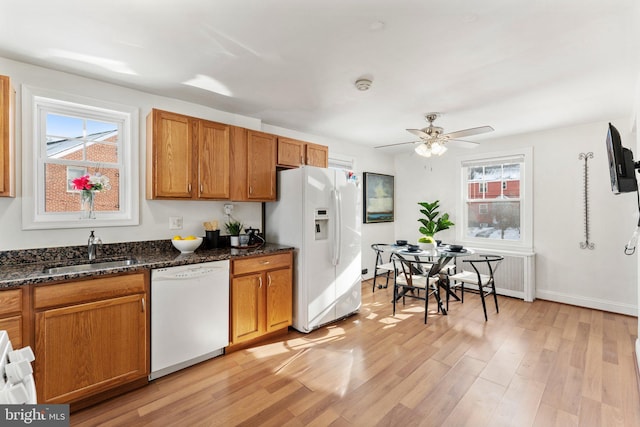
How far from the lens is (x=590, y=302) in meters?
3.95

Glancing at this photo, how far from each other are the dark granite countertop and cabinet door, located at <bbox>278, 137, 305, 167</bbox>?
107cm

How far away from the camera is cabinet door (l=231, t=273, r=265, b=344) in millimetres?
2807

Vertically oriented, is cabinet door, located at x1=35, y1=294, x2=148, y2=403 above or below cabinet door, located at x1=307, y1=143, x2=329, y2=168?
below

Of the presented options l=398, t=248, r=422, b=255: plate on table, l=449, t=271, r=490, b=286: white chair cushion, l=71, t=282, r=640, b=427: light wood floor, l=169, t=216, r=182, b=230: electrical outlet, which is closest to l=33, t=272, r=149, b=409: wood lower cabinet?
l=71, t=282, r=640, b=427: light wood floor

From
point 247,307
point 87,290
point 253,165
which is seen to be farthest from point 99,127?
point 247,307

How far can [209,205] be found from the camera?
3.32 m

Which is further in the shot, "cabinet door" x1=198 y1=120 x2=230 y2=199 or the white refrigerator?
the white refrigerator

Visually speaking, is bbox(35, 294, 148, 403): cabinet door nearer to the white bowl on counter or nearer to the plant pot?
the white bowl on counter

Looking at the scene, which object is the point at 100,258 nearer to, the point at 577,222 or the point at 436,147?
the point at 436,147

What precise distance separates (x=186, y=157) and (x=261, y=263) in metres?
1.23

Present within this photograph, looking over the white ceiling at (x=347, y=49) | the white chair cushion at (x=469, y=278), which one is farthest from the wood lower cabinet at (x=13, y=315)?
the white chair cushion at (x=469, y=278)

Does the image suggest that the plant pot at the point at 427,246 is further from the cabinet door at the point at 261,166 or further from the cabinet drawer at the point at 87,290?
the cabinet drawer at the point at 87,290

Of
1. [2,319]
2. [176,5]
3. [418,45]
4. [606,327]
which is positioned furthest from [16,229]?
[606,327]
